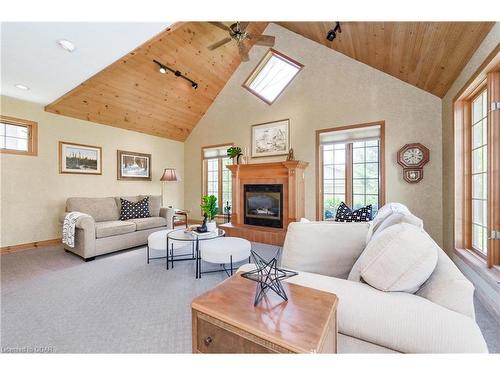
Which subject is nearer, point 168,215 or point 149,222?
point 149,222

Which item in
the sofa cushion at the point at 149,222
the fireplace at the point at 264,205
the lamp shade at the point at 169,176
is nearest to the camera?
the sofa cushion at the point at 149,222

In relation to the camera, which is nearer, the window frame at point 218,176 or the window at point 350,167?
the window at point 350,167

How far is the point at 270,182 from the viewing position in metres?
4.26

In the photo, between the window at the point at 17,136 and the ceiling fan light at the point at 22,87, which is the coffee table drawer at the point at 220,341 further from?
the window at the point at 17,136

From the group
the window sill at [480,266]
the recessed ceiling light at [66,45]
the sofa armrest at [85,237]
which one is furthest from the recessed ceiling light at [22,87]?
the window sill at [480,266]

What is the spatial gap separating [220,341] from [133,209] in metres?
3.88

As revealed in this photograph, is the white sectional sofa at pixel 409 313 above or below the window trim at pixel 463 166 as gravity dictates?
below

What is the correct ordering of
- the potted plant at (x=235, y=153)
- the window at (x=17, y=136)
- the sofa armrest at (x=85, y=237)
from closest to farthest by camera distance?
the sofa armrest at (x=85, y=237), the window at (x=17, y=136), the potted plant at (x=235, y=153)

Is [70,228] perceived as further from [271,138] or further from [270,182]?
[271,138]

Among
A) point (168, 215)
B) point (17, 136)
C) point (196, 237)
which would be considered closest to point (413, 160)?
point (196, 237)

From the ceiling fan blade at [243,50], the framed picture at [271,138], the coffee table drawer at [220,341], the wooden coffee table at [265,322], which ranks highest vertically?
the ceiling fan blade at [243,50]

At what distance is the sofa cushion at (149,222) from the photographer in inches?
147

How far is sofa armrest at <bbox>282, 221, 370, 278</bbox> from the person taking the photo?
145 centimetres

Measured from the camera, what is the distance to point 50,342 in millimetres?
1474
